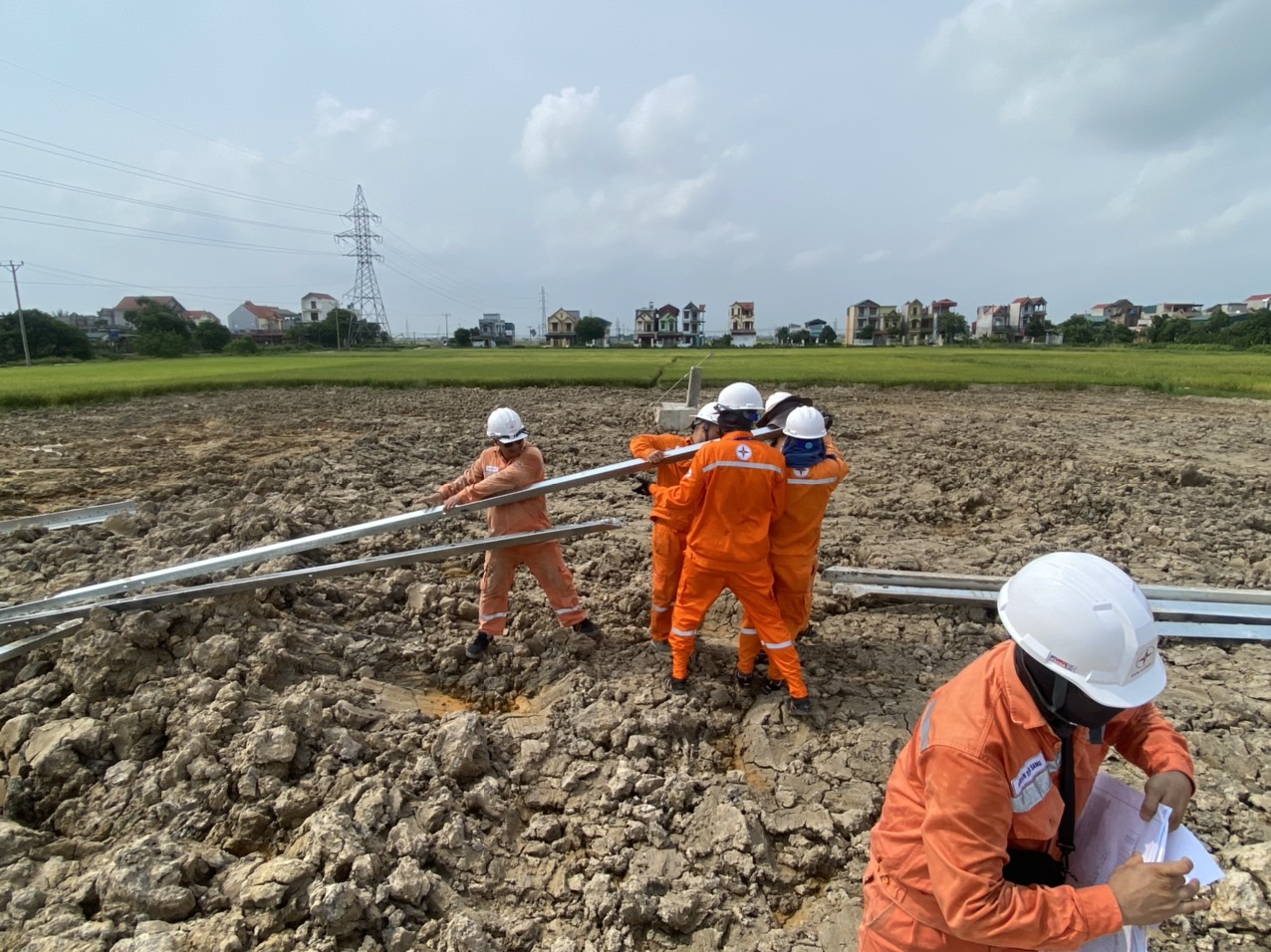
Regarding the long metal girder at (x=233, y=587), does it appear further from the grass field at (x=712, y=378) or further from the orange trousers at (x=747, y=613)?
the grass field at (x=712, y=378)

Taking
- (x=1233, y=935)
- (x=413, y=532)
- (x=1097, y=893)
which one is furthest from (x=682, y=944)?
(x=413, y=532)

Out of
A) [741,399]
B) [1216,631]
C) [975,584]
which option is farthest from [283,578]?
[1216,631]

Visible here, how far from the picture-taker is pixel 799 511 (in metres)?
4.38

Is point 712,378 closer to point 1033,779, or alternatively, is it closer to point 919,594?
point 919,594

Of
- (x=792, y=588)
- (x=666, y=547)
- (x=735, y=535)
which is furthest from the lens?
(x=666, y=547)

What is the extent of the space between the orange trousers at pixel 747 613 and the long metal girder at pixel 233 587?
898mm

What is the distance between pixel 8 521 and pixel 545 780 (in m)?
7.24

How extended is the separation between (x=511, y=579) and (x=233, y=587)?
1.82 metres

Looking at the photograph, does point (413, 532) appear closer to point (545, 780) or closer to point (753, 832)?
point (545, 780)

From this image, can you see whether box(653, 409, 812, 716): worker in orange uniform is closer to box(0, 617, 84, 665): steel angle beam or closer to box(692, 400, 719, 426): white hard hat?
box(692, 400, 719, 426): white hard hat

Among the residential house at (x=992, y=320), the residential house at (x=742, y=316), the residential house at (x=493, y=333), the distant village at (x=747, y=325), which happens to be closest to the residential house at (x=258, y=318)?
the distant village at (x=747, y=325)

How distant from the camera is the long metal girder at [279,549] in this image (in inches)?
159

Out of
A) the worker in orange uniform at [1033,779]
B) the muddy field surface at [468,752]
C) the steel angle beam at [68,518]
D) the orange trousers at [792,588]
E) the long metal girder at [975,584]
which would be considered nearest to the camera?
the worker in orange uniform at [1033,779]

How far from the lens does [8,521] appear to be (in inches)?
275
